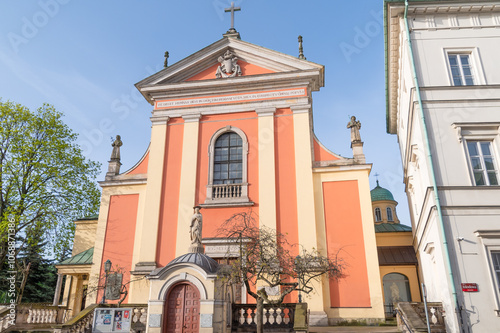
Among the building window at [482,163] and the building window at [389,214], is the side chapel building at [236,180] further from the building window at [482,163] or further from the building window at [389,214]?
the building window at [389,214]

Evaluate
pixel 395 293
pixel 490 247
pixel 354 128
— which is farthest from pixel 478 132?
pixel 395 293

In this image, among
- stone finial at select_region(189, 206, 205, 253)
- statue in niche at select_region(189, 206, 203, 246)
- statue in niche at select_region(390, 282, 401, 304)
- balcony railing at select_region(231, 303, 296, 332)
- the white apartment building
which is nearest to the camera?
the white apartment building

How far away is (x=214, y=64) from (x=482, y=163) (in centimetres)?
1295

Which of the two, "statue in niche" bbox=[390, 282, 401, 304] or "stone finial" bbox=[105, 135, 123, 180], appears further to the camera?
"statue in niche" bbox=[390, 282, 401, 304]

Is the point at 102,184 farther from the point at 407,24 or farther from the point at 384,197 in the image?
the point at 384,197

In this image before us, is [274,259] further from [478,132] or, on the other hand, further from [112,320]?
[478,132]

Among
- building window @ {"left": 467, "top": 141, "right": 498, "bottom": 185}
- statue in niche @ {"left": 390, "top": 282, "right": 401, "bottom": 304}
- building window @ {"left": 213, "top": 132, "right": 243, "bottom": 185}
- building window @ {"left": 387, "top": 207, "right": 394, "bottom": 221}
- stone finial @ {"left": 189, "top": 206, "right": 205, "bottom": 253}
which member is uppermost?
building window @ {"left": 387, "top": 207, "right": 394, "bottom": 221}

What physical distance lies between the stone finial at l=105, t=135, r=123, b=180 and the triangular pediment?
2.95 meters

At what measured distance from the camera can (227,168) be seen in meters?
17.9

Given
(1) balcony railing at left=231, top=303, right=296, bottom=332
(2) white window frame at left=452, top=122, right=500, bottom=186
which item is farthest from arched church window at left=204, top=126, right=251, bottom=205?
(2) white window frame at left=452, top=122, right=500, bottom=186

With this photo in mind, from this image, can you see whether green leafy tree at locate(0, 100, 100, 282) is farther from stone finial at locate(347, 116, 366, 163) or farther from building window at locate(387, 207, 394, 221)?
building window at locate(387, 207, 394, 221)

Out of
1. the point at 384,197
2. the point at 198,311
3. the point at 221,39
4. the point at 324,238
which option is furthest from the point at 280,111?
the point at 384,197

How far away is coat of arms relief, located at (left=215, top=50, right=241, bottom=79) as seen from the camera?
1927 centimetres

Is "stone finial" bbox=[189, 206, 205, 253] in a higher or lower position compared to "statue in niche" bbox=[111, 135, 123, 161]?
lower
